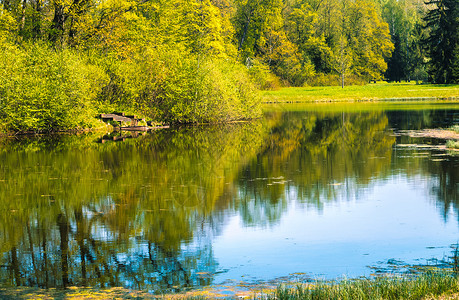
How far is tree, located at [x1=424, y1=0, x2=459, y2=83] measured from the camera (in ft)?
261

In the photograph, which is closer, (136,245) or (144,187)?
(136,245)

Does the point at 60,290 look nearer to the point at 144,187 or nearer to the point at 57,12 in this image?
the point at 144,187

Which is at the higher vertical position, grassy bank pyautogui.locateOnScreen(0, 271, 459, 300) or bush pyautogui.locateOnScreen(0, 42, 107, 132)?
bush pyautogui.locateOnScreen(0, 42, 107, 132)

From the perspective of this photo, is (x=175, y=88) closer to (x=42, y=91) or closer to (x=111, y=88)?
(x=111, y=88)

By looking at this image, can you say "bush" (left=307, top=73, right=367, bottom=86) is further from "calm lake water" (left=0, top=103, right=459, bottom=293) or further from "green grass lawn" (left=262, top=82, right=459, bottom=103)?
"calm lake water" (left=0, top=103, right=459, bottom=293)

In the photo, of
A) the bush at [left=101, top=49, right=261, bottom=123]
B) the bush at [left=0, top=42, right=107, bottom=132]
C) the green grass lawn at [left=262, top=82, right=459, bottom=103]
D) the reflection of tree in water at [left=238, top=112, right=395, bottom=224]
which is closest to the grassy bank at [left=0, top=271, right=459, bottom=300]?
the reflection of tree in water at [left=238, top=112, right=395, bottom=224]

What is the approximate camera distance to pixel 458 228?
10.6m

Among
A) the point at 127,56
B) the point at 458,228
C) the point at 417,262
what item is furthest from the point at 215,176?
the point at 127,56

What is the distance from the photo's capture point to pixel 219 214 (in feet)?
40.2

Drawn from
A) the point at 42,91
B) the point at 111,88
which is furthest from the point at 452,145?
the point at 111,88

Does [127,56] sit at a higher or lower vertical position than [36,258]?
higher

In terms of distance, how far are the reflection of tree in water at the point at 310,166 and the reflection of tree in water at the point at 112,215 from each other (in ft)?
3.11

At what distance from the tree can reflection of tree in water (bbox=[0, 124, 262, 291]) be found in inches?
2541

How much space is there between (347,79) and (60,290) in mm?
86456
